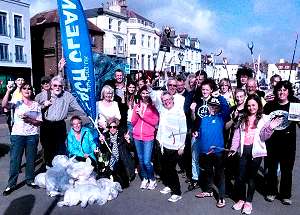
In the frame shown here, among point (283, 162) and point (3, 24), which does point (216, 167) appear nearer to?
point (283, 162)

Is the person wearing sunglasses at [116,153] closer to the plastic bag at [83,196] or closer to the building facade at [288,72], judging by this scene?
the plastic bag at [83,196]

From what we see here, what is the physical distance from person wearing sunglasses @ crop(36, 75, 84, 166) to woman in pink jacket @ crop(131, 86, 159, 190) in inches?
47.6

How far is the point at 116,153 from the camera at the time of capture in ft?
18.5

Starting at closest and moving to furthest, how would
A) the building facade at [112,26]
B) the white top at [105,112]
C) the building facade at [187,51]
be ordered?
the white top at [105,112] < the building facade at [112,26] < the building facade at [187,51]

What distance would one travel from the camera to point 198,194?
16.8ft

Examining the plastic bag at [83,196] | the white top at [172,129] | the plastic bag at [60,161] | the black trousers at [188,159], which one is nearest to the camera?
the plastic bag at [83,196]

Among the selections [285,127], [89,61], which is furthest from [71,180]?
[285,127]

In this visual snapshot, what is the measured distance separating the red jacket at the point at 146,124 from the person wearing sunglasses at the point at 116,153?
17.6 inches

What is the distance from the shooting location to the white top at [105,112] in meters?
5.73

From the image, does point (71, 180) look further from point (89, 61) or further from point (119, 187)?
point (89, 61)

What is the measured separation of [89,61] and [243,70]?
9.70 ft

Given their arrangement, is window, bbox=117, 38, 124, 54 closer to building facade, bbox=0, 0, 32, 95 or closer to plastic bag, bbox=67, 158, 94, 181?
building facade, bbox=0, 0, 32, 95

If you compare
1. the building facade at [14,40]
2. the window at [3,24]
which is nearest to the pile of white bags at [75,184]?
the building facade at [14,40]

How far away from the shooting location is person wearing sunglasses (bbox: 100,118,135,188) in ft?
18.3
